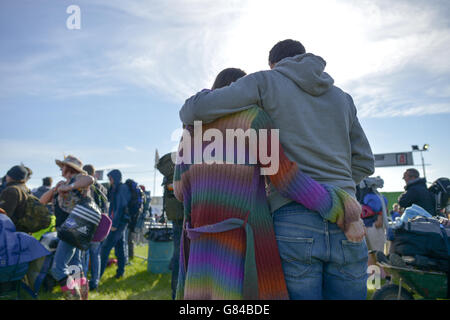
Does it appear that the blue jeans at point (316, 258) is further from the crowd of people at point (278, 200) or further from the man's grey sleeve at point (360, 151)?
the man's grey sleeve at point (360, 151)

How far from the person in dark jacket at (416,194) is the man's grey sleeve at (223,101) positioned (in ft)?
16.8

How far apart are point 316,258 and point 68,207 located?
3505mm

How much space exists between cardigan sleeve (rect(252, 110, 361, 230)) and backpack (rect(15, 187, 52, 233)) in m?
4.23

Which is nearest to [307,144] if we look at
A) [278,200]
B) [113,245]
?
[278,200]

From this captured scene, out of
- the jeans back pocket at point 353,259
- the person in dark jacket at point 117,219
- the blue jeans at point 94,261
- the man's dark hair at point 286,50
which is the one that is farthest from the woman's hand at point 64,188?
the jeans back pocket at point 353,259

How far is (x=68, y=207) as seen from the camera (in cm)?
388

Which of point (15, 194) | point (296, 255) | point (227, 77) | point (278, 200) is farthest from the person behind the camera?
point (15, 194)

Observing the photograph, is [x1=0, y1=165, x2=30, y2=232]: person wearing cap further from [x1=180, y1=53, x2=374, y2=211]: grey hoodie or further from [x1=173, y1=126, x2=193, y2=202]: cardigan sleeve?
[x1=180, y1=53, x2=374, y2=211]: grey hoodie

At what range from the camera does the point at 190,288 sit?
51.4 inches

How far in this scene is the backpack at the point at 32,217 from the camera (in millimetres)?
4336

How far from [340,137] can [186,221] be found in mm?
848

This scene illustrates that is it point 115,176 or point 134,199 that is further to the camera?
point 134,199

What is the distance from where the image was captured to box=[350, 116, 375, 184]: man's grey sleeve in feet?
5.51

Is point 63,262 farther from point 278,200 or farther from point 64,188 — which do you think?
point 278,200
